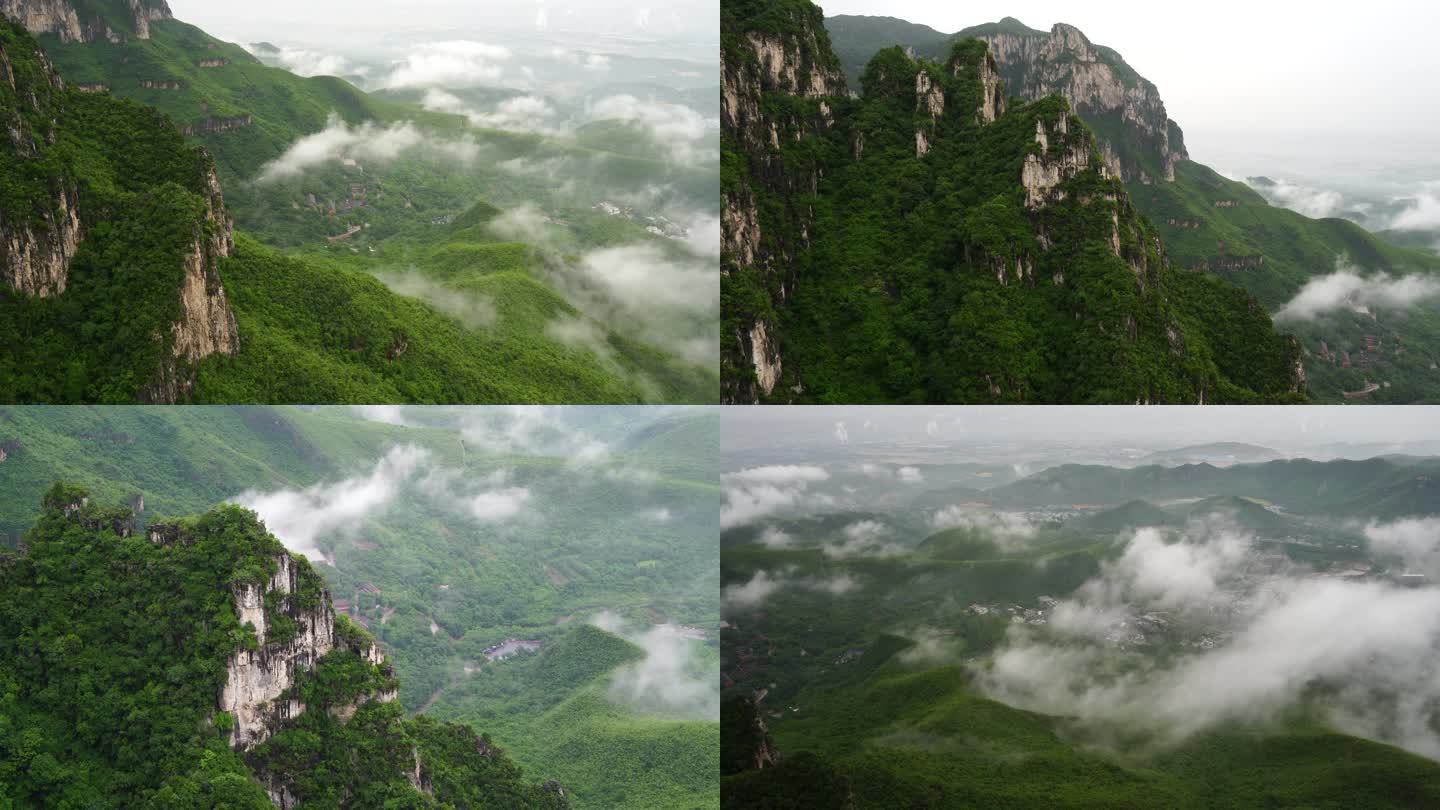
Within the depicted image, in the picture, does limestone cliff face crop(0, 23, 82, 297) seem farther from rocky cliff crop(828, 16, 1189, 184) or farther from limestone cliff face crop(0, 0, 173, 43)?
rocky cliff crop(828, 16, 1189, 184)

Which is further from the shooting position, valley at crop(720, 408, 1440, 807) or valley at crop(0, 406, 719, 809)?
valley at crop(0, 406, 719, 809)

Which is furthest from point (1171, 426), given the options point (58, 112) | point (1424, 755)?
point (58, 112)

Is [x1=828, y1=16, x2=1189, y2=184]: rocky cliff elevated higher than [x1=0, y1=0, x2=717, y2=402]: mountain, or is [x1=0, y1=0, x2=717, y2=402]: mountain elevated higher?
[x1=828, y1=16, x2=1189, y2=184]: rocky cliff

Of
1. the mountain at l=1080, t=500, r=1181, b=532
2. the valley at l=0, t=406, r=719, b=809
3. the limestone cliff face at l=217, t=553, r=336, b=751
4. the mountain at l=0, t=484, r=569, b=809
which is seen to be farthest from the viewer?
the valley at l=0, t=406, r=719, b=809

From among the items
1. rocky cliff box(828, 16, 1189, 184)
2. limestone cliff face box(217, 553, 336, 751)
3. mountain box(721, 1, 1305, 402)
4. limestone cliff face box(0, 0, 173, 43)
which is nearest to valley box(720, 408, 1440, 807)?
limestone cliff face box(217, 553, 336, 751)

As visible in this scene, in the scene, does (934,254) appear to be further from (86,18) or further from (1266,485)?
(86,18)

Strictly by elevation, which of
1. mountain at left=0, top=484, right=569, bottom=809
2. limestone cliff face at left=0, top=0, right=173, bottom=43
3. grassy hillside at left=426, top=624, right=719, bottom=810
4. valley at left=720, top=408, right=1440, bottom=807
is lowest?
grassy hillside at left=426, top=624, right=719, bottom=810

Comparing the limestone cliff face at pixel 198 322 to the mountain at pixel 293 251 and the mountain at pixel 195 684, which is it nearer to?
the mountain at pixel 293 251

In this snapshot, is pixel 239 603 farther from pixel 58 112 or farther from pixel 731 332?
pixel 58 112
